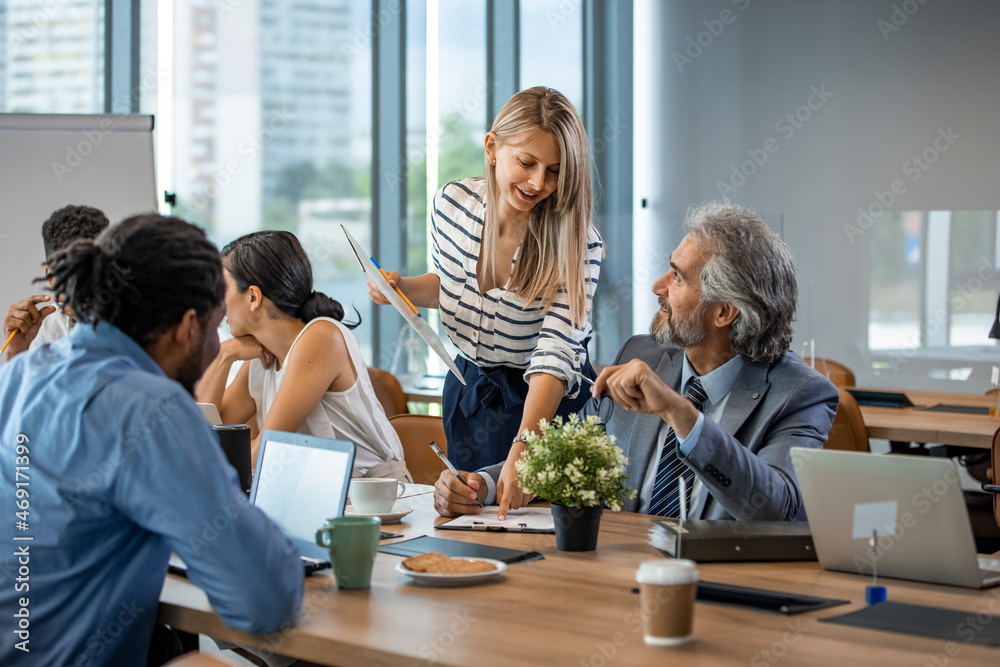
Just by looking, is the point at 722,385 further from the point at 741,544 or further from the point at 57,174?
the point at 57,174

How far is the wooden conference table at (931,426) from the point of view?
3297 mm

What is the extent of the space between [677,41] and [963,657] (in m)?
6.25

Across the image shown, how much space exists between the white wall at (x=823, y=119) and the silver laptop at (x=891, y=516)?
15.4ft

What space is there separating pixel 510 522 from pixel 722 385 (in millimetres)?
557

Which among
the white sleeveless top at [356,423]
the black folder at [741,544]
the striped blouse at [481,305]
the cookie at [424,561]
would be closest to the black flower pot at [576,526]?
the black folder at [741,544]

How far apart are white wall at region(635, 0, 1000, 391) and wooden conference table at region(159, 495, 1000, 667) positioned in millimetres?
4819

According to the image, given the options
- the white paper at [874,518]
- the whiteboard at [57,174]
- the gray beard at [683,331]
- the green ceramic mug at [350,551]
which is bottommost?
the green ceramic mug at [350,551]

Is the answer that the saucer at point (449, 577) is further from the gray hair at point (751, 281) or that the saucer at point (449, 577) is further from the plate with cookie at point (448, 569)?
the gray hair at point (751, 281)

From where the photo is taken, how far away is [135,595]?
1275 millimetres

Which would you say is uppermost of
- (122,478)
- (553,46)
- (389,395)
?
(553,46)

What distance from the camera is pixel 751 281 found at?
2.00 m

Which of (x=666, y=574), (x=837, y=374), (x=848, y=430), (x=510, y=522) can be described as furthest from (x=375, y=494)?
(x=837, y=374)

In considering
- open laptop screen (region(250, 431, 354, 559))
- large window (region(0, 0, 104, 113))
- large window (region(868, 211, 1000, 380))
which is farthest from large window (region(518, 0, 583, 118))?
open laptop screen (region(250, 431, 354, 559))

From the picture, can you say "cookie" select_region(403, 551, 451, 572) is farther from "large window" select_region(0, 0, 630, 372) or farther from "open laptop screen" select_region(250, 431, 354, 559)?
"large window" select_region(0, 0, 630, 372)
